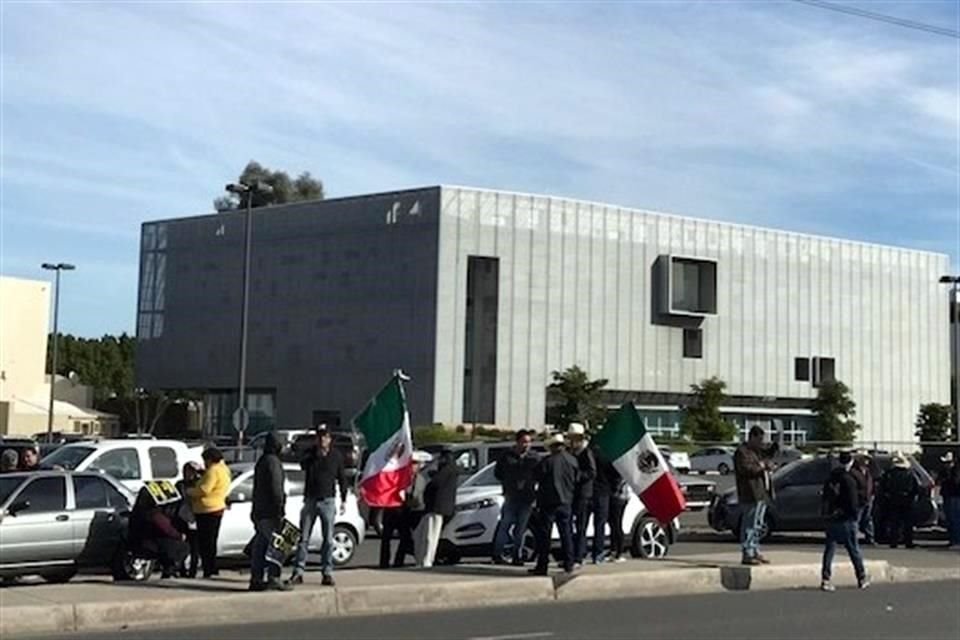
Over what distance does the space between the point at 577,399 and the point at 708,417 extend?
36.4 feet

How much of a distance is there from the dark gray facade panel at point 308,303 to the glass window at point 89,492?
197 feet

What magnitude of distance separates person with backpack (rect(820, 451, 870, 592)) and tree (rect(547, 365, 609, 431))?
191ft

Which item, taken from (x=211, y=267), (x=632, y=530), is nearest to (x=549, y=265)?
(x=211, y=267)

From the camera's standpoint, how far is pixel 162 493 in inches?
687

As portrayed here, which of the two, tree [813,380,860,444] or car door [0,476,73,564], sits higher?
tree [813,380,860,444]

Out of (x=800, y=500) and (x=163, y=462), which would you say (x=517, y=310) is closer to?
(x=800, y=500)

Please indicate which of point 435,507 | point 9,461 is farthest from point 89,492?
point 9,461

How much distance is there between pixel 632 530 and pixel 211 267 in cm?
7325

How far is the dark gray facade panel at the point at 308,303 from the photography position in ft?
262

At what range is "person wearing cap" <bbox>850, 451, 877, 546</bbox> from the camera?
768 inches

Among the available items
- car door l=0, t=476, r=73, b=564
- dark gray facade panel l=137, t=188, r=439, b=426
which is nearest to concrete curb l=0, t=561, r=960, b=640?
car door l=0, t=476, r=73, b=564

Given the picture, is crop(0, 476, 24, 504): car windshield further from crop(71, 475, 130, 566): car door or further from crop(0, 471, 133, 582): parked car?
crop(71, 475, 130, 566): car door

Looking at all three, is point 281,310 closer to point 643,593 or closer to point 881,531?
point 881,531

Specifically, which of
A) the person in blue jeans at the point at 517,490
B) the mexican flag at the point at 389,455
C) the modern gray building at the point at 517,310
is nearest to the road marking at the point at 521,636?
the person in blue jeans at the point at 517,490
